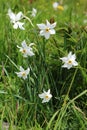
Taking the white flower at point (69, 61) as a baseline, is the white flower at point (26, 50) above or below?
above

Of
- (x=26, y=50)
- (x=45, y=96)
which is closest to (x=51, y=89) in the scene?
(x=45, y=96)

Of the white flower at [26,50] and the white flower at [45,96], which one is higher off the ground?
the white flower at [26,50]

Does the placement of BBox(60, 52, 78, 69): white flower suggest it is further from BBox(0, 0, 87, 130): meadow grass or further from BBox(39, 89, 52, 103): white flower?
BBox(39, 89, 52, 103): white flower

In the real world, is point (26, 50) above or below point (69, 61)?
above

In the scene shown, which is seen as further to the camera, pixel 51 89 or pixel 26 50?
pixel 51 89

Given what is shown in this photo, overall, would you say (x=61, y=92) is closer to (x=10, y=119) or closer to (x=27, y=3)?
(x=10, y=119)

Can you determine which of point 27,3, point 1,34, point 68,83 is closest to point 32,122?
point 68,83

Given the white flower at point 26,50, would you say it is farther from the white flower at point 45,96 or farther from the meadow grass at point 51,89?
the white flower at point 45,96

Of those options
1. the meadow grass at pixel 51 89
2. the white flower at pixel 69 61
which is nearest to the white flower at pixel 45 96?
the meadow grass at pixel 51 89

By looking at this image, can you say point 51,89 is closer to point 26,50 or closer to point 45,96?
point 45,96

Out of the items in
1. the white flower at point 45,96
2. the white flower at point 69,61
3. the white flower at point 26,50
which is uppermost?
the white flower at point 26,50

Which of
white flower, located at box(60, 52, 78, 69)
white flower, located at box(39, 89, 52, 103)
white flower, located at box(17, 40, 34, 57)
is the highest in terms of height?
white flower, located at box(17, 40, 34, 57)

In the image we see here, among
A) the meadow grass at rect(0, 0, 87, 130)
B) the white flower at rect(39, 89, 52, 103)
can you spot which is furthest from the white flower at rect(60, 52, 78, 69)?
the white flower at rect(39, 89, 52, 103)

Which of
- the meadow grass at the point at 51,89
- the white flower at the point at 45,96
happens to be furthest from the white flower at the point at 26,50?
the white flower at the point at 45,96
